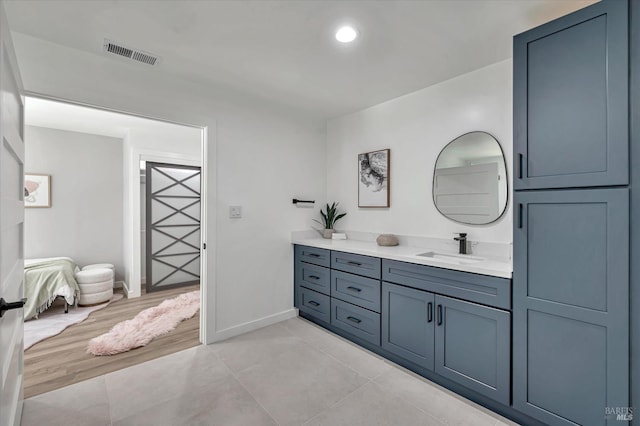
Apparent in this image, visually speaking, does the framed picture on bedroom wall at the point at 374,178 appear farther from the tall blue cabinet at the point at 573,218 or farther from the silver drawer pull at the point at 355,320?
the tall blue cabinet at the point at 573,218

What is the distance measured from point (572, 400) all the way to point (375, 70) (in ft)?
8.01

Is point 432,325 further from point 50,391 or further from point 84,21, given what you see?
point 84,21

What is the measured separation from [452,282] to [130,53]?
9.14 ft

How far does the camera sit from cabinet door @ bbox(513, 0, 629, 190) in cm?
137

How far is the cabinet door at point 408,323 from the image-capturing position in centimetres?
207

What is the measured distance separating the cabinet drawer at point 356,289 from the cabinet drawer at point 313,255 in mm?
168

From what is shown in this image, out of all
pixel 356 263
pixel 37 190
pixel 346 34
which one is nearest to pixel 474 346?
pixel 356 263

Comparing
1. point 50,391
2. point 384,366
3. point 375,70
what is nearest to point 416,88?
point 375,70

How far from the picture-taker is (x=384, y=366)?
2.29 meters

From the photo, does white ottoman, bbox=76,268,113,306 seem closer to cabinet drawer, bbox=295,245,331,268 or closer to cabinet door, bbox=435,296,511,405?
cabinet drawer, bbox=295,245,331,268

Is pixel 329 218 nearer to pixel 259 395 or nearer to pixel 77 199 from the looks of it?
pixel 259 395

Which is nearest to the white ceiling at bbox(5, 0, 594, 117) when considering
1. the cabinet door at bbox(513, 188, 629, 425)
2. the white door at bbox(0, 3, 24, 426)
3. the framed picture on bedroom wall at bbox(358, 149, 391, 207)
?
the white door at bbox(0, 3, 24, 426)

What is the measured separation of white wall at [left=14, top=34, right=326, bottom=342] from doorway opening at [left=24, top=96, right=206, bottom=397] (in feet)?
2.90

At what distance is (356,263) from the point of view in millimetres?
2592
